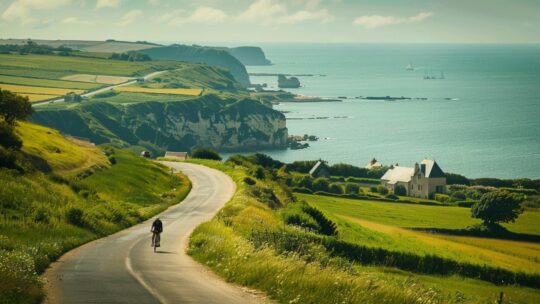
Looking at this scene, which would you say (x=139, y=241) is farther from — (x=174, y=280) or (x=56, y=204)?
(x=174, y=280)

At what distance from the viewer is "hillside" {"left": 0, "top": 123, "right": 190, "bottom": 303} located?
27031 mm

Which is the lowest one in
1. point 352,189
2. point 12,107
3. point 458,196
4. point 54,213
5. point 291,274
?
point 352,189

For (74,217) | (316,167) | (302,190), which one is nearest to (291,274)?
(74,217)

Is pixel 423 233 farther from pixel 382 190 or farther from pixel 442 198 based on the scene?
pixel 382 190

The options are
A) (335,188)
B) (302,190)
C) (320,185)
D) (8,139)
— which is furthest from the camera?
(335,188)

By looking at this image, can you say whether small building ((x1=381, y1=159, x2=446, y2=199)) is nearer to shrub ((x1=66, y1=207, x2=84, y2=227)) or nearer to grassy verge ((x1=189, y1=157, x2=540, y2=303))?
grassy verge ((x1=189, y1=157, x2=540, y2=303))

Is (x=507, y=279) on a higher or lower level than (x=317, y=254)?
lower

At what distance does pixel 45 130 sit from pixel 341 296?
60.1 m

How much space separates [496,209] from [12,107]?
53.7 m

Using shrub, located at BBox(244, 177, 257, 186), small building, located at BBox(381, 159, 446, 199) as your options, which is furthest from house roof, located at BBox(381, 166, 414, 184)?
shrub, located at BBox(244, 177, 257, 186)

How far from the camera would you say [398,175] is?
13888 centimetres

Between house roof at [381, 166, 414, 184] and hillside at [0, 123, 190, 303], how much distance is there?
58.7 m

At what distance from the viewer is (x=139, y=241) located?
40281 mm

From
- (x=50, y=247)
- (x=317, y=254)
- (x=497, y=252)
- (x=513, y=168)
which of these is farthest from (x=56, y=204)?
(x=513, y=168)
